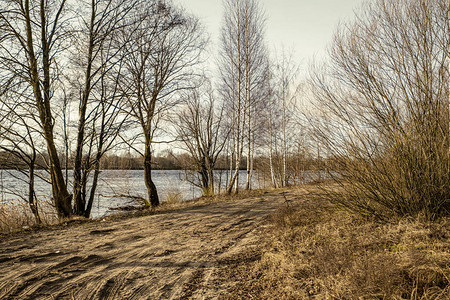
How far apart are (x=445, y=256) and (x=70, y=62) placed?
416 inches

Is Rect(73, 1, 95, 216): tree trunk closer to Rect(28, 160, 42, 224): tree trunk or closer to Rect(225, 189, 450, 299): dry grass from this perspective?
Rect(28, 160, 42, 224): tree trunk

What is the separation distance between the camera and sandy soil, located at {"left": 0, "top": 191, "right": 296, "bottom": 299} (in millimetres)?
3102

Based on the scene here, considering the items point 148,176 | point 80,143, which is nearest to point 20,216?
point 80,143

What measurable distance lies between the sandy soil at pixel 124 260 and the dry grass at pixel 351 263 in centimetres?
47

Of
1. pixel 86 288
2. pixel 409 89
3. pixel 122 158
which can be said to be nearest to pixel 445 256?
pixel 409 89

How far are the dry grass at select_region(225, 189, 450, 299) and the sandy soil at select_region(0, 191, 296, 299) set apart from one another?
0.47m

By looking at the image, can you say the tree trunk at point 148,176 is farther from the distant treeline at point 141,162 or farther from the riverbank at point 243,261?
the riverbank at point 243,261

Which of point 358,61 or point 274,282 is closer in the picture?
point 274,282

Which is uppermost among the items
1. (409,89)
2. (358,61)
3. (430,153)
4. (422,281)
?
(358,61)

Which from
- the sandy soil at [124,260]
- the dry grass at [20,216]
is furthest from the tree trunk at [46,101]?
the sandy soil at [124,260]

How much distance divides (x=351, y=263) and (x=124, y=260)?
3199mm

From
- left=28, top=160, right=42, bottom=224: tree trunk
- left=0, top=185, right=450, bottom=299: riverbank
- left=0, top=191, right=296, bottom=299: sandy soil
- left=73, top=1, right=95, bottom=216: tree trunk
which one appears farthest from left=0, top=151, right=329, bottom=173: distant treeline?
left=0, top=191, right=296, bottom=299: sandy soil

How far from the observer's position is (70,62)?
29.1ft

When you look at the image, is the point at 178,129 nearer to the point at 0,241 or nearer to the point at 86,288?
the point at 0,241
